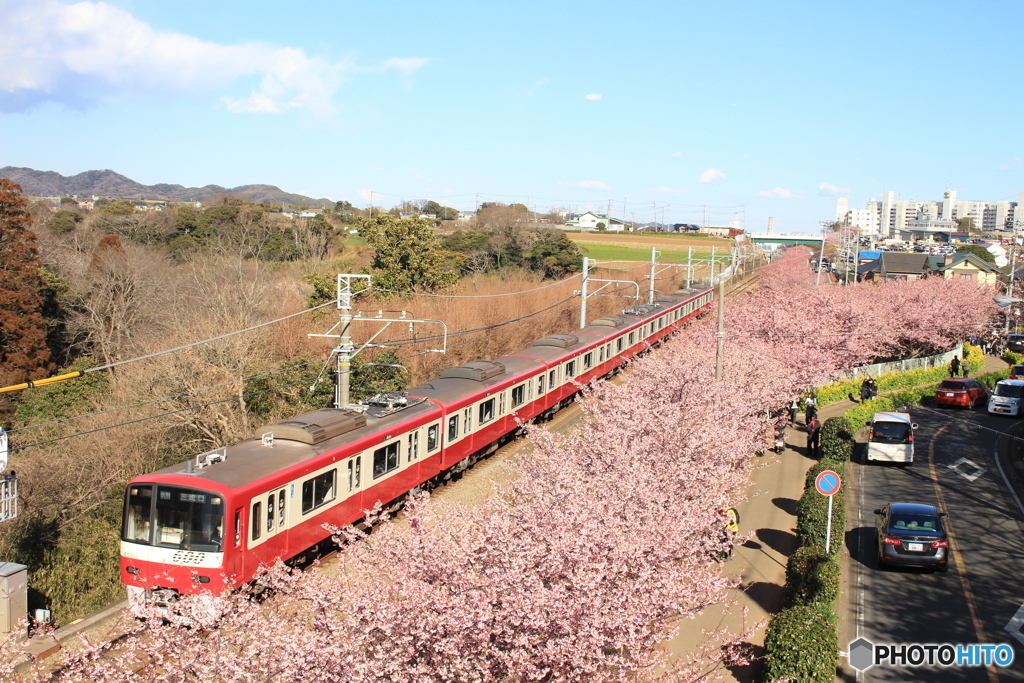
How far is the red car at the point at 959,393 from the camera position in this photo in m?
27.6

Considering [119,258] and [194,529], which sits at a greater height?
[119,258]

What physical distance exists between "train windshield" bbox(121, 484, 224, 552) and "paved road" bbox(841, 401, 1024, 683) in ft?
26.4

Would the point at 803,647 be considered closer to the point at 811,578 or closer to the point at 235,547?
the point at 811,578

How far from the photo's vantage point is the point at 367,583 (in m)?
6.81

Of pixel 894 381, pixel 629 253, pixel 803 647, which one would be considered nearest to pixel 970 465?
pixel 894 381

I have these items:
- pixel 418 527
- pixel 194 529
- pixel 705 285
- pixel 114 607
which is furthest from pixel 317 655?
pixel 705 285

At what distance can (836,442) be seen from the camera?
1906 cm

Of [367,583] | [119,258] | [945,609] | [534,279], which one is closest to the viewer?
[367,583]

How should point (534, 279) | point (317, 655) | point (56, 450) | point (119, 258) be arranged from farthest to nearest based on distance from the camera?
point (534, 279), point (119, 258), point (56, 450), point (317, 655)

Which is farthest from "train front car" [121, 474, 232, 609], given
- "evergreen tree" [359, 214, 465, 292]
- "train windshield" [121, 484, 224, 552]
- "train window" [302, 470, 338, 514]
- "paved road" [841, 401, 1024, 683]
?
"evergreen tree" [359, 214, 465, 292]

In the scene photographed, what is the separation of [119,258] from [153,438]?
63.7ft

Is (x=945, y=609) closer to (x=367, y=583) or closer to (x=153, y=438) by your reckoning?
(x=367, y=583)

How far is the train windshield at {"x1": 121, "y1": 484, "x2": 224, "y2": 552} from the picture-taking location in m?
10.0

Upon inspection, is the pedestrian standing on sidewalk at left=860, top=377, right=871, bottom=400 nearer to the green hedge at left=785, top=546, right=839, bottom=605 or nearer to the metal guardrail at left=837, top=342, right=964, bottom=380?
the metal guardrail at left=837, top=342, right=964, bottom=380
